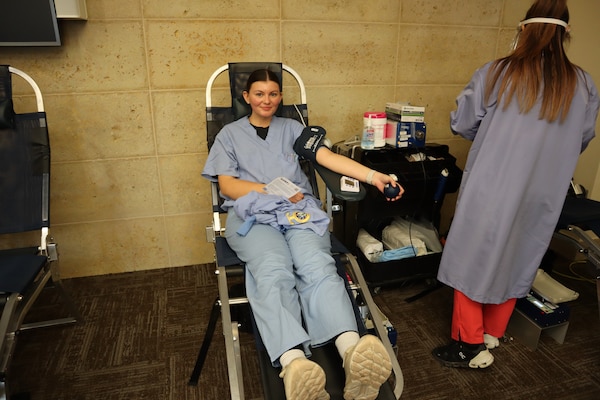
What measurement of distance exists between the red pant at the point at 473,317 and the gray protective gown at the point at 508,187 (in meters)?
0.08

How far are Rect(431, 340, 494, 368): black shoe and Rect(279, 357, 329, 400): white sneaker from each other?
35.2 inches

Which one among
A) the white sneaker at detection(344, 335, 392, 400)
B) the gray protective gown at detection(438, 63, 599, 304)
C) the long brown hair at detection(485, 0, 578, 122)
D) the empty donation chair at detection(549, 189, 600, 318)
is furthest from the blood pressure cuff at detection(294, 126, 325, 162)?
the empty donation chair at detection(549, 189, 600, 318)

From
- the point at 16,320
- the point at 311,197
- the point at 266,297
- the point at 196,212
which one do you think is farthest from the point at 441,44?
the point at 16,320

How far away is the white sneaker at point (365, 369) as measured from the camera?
3.89 ft

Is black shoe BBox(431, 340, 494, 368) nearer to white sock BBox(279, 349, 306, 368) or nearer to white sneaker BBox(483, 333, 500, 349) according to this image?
white sneaker BBox(483, 333, 500, 349)

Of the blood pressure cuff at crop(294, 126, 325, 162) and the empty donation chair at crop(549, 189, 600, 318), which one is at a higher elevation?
the blood pressure cuff at crop(294, 126, 325, 162)

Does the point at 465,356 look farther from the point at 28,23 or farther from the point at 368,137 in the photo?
the point at 28,23

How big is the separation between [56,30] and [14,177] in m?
0.73

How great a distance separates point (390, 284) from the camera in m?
2.35

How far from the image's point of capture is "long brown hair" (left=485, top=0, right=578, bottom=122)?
1474 millimetres

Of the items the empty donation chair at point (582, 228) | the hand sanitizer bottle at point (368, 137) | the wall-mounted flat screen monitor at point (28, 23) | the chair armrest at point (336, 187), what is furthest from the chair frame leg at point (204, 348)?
the empty donation chair at point (582, 228)

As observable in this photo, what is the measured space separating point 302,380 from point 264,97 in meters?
1.16

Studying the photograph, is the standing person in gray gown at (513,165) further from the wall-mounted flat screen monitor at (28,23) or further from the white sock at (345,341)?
the wall-mounted flat screen monitor at (28,23)

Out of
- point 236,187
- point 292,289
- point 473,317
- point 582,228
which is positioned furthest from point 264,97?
point 582,228
